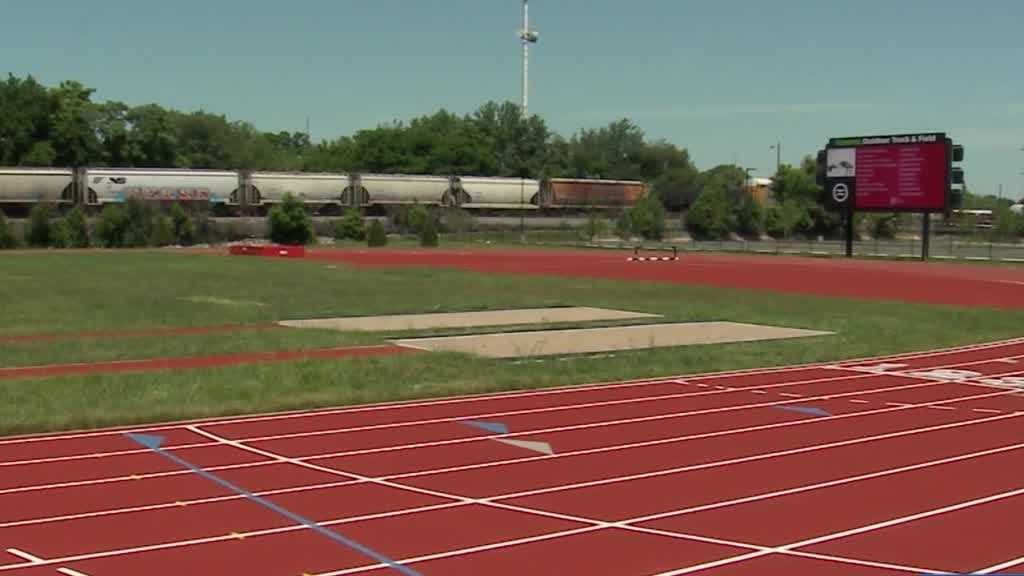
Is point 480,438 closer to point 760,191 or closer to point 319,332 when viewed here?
point 319,332

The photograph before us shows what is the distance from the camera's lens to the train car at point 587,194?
4107 inches

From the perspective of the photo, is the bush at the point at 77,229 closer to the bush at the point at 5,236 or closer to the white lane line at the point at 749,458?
the bush at the point at 5,236

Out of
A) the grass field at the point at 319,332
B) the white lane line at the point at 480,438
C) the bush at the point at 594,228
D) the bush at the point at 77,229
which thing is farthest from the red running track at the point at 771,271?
the bush at the point at 594,228

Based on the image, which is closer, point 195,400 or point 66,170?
point 195,400

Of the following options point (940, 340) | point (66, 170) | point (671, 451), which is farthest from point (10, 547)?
point (66, 170)

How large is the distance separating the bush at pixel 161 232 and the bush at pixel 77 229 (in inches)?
165

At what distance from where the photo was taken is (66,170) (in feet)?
264

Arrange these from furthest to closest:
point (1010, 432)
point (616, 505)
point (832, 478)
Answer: point (1010, 432) < point (832, 478) < point (616, 505)

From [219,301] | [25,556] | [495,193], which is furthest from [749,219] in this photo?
[25,556]

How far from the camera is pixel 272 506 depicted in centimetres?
951

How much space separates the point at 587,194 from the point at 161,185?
130 ft

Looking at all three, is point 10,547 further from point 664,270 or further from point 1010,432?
point 664,270

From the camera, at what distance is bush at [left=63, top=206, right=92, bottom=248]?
76375mm

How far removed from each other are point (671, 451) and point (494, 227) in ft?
290
